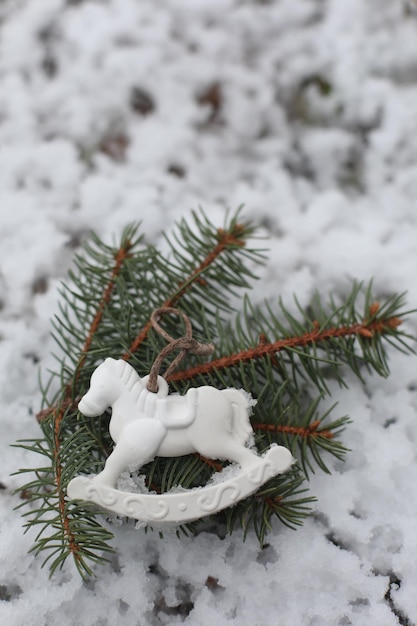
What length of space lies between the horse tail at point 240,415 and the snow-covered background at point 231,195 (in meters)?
0.17

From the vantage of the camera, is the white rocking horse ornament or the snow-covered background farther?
the snow-covered background

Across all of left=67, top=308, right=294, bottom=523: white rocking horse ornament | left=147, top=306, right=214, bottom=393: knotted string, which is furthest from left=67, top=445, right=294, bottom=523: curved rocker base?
left=147, top=306, right=214, bottom=393: knotted string

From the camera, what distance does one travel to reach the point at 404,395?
861 mm

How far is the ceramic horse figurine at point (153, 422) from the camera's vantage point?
2.12 feet

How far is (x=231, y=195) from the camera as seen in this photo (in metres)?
1.02

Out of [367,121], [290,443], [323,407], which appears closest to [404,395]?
[323,407]

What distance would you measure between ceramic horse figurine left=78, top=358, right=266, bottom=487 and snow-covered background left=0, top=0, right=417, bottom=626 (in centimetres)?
17

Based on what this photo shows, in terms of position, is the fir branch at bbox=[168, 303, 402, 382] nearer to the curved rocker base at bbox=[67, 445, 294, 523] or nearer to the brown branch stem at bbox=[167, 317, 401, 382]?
the brown branch stem at bbox=[167, 317, 401, 382]

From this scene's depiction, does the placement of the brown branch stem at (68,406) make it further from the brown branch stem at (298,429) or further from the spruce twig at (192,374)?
the brown branch stem at (298,429)

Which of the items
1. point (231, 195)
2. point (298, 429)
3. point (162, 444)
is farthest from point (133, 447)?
point (231, 195)

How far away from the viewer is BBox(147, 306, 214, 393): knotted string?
2.19 ft

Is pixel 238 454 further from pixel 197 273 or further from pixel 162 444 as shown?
pixel 197 273

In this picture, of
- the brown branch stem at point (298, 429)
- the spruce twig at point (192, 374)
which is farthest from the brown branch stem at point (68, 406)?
the brown branch stem at point (298, 429)

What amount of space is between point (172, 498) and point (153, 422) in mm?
78
